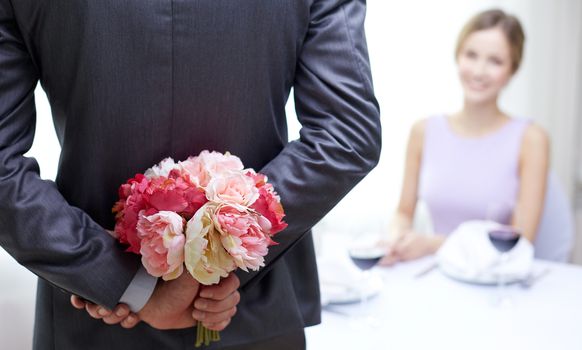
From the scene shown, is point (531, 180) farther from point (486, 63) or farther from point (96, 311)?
point (96, 311)

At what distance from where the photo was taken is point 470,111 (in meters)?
2.93

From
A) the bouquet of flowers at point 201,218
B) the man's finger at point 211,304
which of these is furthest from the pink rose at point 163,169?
the man's finger at point 211,304

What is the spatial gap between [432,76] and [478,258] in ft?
5.02

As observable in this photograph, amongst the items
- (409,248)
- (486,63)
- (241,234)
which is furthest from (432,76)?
(241,234)

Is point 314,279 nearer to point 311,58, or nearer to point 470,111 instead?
point 311,58

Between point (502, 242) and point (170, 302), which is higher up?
point (170, 302)

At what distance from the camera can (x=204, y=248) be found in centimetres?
100

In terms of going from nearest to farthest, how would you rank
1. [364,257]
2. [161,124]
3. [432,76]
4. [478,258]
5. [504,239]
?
[161,124] < [364,257] < [504,239] < [478,258] < [432,76]

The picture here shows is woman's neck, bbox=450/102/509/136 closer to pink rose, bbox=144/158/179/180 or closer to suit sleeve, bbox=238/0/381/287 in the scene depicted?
suit sleeve, bbox=238/0/381/287

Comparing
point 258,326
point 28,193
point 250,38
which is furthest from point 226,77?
point 258,326

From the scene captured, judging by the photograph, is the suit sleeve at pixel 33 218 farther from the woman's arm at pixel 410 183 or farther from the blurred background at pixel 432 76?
the woman's arm at pixel 410 183

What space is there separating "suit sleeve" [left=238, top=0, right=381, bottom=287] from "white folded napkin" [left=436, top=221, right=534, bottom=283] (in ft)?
2.96

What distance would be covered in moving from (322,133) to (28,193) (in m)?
0.48

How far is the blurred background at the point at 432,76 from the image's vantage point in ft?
10.2
